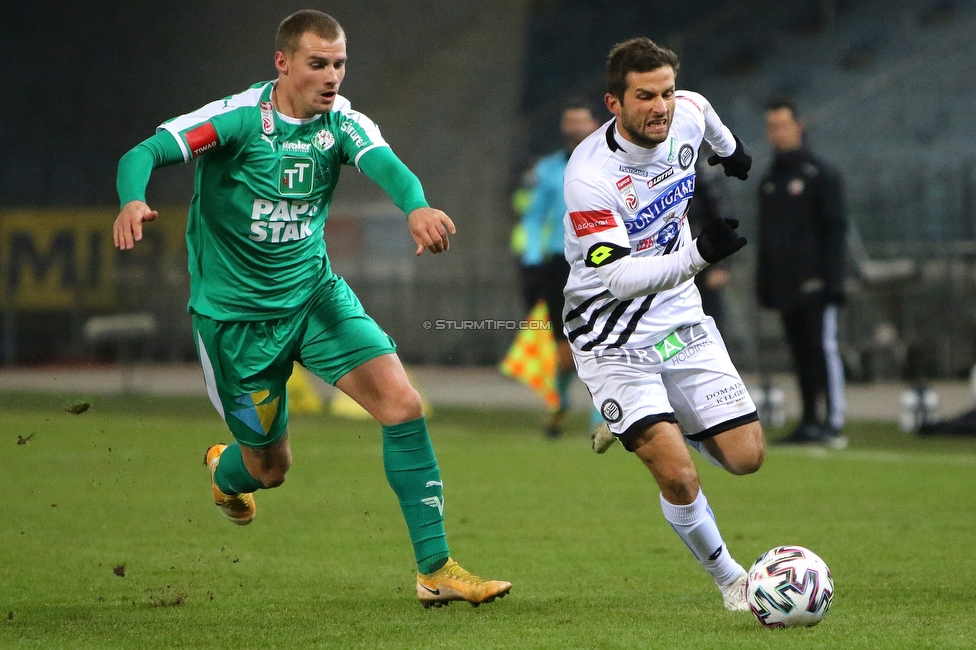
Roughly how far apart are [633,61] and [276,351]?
169cm

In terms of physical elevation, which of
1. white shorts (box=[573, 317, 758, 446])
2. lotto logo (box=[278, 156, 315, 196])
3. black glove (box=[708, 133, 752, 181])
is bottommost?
white shorts (box=[573, 317, 758, 446])

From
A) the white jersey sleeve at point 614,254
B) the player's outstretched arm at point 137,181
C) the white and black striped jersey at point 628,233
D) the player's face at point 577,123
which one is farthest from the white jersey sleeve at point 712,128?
the player's face at point 577,123

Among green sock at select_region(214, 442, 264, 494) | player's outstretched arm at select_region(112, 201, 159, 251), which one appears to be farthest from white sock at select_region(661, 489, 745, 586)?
player's outstretched arm at select_region(112, 201, 159, 251)

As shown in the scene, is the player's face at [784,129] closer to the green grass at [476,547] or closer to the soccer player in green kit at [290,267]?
the green grass at [476,547]

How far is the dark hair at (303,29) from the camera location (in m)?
5.02

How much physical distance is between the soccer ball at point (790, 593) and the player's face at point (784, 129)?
626 cm

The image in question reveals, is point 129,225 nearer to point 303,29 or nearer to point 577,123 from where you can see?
point 303,29

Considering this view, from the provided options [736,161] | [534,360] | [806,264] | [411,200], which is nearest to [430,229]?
[411,200]

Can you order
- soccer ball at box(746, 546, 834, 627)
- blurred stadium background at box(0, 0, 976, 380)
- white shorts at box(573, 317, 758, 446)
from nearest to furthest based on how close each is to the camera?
soccer ball at box(746, 546, 834, 627) < white shorts at box(573, 317, 758, 446) < blurred stadium background at box(0, 0, 976, 380)

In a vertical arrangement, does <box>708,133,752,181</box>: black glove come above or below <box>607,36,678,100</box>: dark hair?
below

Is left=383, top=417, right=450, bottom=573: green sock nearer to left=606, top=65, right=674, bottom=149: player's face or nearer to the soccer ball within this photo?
the soccer ball

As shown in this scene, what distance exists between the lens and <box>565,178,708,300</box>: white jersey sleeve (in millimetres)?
4605

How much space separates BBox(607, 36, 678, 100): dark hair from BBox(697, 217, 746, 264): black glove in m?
0.67

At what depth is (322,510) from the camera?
7.52m
